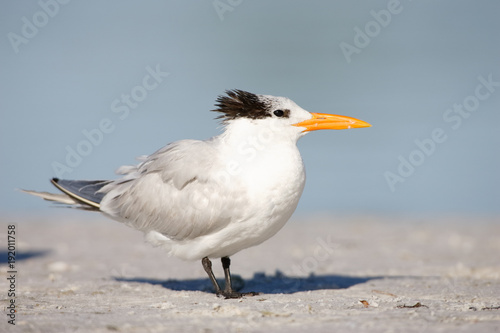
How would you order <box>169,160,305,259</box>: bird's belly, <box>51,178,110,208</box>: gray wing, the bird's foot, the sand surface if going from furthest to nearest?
1. <box>51,178,110,208</box>: gray wing
2. the bird's foot
3. <box>169,160,305,259</box>: bird's belly
4. the sand surface

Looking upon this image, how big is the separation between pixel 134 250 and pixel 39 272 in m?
1.82

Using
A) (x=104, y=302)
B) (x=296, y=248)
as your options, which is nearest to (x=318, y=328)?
(x=104, y=302)

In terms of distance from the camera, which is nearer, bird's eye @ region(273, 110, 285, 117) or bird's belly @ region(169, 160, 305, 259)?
bird's belly @ region(169, 160, 305, 259)

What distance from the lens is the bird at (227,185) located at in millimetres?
4324

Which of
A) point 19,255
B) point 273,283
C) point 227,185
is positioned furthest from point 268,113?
point 19,255

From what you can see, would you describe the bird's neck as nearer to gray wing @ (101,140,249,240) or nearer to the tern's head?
the tern's head

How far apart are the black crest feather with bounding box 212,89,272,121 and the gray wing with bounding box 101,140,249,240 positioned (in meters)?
0.29

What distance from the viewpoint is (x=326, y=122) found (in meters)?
4.73

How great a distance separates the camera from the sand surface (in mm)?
3324

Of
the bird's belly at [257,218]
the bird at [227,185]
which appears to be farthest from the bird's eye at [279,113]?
the bird's belly at [257,218]

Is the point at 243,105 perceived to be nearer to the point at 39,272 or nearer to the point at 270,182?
the point at 270,182

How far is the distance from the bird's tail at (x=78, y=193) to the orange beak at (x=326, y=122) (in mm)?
1817

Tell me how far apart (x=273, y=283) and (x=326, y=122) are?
1.55 m

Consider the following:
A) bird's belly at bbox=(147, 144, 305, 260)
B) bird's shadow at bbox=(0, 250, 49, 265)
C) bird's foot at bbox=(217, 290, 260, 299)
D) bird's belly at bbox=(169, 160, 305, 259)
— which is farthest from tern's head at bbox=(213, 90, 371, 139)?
bird's shadow at bbox=(0, 250, 49, 265)
